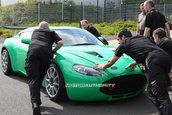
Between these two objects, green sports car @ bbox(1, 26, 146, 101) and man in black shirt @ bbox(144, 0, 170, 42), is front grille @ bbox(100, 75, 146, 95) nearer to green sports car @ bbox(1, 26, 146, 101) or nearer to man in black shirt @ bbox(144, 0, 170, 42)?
green sports car @ bbox(1, 26, 146, 101)

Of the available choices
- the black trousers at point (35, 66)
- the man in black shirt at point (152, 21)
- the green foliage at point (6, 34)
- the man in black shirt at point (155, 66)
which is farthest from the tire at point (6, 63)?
the green foliage at point (6, 34)

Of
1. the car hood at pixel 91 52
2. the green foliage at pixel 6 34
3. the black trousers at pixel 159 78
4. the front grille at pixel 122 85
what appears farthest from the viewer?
the green foliage at pixel 6 34

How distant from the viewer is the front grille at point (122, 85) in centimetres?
455

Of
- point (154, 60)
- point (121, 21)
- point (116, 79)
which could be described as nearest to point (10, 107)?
point (116, 79)

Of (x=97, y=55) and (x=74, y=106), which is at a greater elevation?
(x=97, y=55)

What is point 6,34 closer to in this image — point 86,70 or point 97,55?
point 97,55

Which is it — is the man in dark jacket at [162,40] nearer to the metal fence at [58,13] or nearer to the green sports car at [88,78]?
the green sports car at [88,78]

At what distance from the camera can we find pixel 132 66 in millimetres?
4855

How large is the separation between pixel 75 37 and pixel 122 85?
196 centimetres

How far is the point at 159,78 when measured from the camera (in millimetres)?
3828

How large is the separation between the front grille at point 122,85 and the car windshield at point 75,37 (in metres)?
1.66

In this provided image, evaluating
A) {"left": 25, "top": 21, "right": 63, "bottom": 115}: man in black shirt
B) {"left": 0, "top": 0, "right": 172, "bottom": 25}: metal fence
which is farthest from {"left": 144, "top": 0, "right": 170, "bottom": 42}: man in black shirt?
{"left": 0, "top": 0, "right": 172, "bottom": 25}: metal fence

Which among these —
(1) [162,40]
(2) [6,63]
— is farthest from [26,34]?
(1) [162,40]

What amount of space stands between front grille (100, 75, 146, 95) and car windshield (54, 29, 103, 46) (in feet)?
5.45
